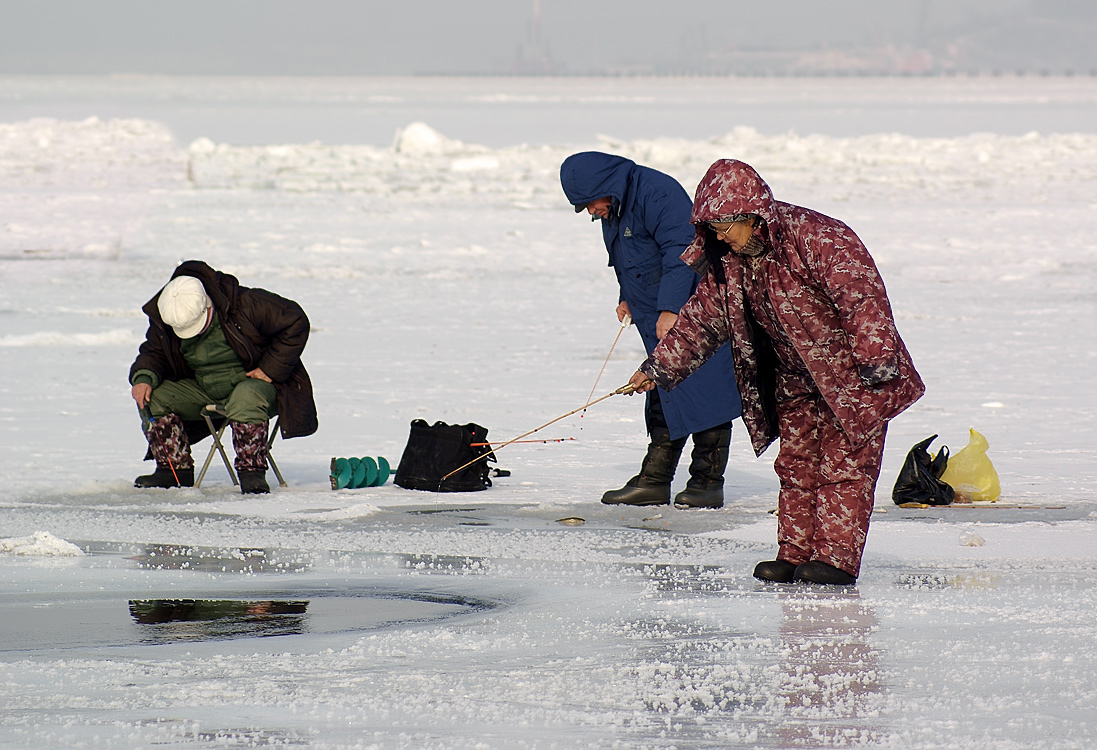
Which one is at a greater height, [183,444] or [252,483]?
[183,444]

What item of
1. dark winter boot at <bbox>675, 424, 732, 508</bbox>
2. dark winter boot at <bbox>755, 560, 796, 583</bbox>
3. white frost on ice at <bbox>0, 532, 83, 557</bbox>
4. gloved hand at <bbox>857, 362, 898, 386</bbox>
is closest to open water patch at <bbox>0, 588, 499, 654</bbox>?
white frost on ice at <bbox>0, 532, 83, 557</bbox>

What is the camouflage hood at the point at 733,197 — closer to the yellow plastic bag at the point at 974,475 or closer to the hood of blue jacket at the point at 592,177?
the hood of blue jacket at the point at 592,177

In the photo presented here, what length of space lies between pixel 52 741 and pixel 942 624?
92.5 inches

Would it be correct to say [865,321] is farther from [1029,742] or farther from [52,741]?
[52,741]

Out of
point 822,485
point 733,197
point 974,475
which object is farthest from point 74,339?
point 733,197

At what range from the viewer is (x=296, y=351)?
221 inches

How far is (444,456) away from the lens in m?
5.84

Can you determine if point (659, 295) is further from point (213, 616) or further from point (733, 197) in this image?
point (213, 616)

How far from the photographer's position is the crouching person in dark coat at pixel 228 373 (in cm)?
557

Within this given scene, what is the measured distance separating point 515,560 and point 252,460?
155 centimetres

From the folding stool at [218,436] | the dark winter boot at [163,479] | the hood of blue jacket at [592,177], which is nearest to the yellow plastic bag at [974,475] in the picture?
the hood of blue jacket at [592,177]

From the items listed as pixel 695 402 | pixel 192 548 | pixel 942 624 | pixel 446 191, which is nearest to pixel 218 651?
pixel 192 548

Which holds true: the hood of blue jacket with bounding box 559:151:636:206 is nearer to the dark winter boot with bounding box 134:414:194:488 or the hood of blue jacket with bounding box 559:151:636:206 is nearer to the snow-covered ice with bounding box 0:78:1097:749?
the snow-covered ice with bounding box 0:78:1097:749

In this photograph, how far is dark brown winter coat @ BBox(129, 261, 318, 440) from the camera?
5551 mm
